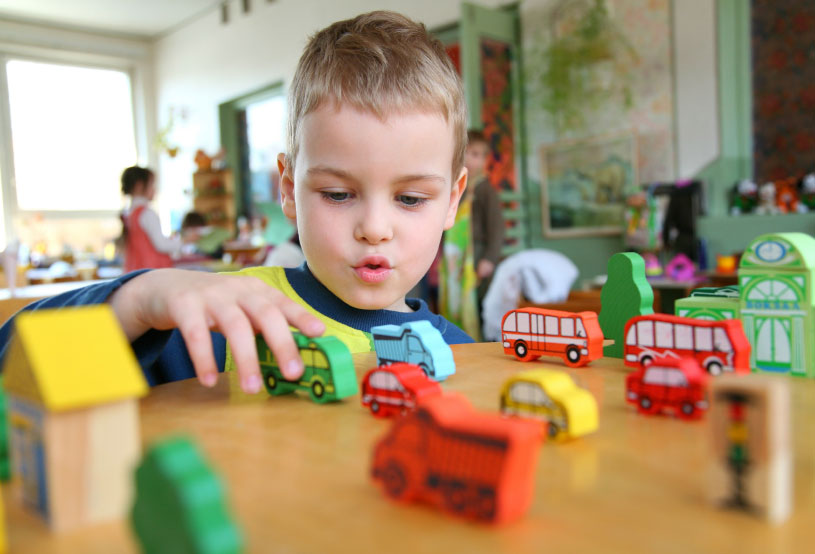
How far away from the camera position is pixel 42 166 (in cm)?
711

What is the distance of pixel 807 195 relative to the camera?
9.98 feet

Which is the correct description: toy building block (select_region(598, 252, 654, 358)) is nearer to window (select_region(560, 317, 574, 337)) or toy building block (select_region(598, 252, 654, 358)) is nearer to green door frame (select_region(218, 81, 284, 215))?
window (select_region(560, 317, 574, 337))

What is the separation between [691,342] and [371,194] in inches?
16.0

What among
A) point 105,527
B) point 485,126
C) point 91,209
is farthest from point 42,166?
A: point 105,527

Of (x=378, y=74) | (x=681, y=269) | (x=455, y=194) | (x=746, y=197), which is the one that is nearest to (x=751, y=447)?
(x=378, y=74)

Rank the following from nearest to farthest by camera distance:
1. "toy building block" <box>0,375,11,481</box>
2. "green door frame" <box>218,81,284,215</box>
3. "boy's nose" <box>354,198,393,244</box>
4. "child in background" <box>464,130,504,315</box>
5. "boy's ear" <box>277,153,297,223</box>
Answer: "toy building block" <box>0,375,11,481</box>
"boy's nose" <box>354,198,393,244</box>
"boy's ear" <box>277,153,297,223</box>
"child in background" <box>464,130,504,315</box>
"green door frame" <box>218,81,284,215</box>

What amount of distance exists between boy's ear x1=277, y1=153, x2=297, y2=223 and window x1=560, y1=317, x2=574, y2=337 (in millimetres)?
510

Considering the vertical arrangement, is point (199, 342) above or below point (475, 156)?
below

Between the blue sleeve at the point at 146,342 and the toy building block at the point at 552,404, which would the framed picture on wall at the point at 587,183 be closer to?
the blue sleeve at the point at 146,342

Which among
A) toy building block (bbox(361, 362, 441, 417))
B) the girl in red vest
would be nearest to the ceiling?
the girl in red vest

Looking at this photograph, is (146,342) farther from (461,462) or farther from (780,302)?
(780,302)

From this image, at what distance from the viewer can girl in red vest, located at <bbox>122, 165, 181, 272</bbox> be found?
3703 mm

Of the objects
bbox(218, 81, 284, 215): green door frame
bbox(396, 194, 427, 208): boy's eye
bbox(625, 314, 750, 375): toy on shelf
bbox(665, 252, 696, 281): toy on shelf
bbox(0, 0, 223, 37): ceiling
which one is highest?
bbox(0, 0, 223, 37): ceiling

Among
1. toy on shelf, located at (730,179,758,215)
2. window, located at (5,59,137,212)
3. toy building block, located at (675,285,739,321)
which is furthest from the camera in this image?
window, located at (5,59,137,212)
